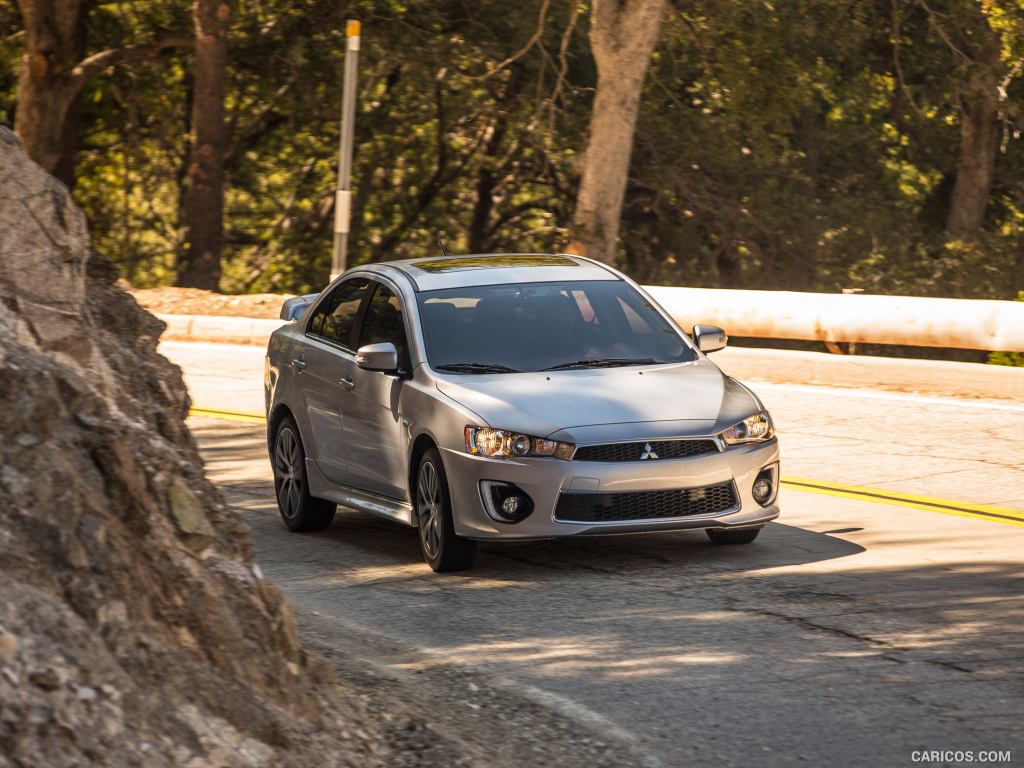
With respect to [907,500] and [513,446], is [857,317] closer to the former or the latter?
[907,500]

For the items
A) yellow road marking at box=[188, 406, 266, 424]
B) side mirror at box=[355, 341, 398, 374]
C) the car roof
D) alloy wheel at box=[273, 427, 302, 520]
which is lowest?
yellow road marking at box=[188, 406, 266, 424]

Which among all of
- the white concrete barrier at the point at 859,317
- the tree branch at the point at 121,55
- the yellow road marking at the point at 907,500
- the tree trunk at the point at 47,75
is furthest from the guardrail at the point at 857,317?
the tree trunk at the point at 47,75

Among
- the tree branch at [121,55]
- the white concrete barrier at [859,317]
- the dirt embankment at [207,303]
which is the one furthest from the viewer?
the tree branch at [121,55]

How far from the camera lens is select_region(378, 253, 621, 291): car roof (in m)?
9.86

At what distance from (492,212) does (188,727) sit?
31901 mm

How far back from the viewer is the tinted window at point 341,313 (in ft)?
33.9

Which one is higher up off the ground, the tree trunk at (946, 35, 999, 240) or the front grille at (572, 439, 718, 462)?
the tree trunk at (946, 35, 999, 240)

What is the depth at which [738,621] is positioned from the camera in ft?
24.4

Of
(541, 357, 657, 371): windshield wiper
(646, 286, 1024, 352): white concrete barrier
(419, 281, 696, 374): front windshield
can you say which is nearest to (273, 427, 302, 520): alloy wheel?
(419, 281, 696, 374): front windshield

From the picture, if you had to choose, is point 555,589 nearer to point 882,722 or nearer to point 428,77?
point 882,722

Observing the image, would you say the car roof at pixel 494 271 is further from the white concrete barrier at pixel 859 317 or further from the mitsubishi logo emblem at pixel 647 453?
the white concrete barrier at pixel 859 317

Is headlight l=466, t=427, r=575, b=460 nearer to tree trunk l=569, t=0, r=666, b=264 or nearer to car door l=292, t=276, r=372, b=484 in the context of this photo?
car door l=292, t=276, r=372, b=484

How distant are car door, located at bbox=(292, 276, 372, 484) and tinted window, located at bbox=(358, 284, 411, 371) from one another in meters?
0.14

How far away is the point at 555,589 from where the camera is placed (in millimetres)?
8305
